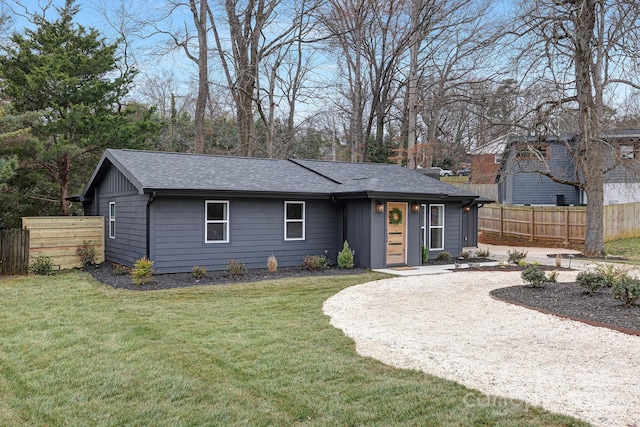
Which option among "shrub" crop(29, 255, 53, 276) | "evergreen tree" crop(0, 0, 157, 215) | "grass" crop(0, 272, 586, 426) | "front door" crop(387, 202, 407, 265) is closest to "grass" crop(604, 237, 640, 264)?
"front door" crop(387, 202, 407, 265)

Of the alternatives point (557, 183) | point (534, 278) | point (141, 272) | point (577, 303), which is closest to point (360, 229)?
point (534, 278)

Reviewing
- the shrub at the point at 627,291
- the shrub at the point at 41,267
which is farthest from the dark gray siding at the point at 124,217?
the shrub at the point at 627,291

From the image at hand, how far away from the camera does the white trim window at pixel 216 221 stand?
1291 cm

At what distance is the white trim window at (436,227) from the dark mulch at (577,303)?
249 inches

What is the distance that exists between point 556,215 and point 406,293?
15.8 m

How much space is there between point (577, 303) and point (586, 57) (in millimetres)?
11656

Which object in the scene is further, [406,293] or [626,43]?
[626,43]

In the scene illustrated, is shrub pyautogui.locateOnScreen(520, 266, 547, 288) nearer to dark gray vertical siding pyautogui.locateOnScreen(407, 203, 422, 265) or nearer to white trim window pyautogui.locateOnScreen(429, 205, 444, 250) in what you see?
dark gray vertical siding pyautogui.locateOnScreen(407, 203, 422, 265)

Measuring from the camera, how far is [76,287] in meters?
10.6

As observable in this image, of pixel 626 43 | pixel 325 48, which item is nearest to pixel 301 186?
pixel 626 43

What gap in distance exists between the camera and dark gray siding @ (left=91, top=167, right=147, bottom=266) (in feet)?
41.6

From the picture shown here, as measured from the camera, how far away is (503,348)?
6.12 meters

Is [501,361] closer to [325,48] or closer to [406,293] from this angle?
[406,293]

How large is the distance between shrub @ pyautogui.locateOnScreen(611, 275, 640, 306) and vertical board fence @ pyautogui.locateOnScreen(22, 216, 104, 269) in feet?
43.3
